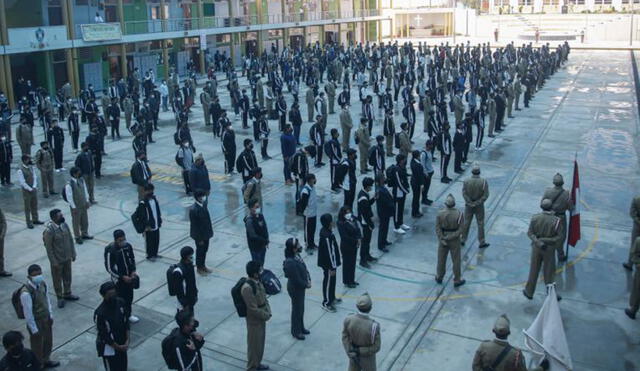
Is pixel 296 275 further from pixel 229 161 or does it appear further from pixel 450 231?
pixel 229 161

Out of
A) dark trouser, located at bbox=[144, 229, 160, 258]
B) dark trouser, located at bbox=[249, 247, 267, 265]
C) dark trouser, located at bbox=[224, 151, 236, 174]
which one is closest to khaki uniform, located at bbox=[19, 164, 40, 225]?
dark trouser, located at bbox=[144, 229, 160, 258]

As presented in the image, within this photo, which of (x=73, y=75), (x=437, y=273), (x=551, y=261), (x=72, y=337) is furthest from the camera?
(x=73, y=75)

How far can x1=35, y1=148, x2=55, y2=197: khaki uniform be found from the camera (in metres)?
15.5

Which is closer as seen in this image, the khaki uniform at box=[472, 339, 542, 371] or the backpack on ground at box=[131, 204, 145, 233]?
the khaki uniform at box=[472, 339, 542, 371]

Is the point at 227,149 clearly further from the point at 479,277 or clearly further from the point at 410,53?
the point at 410,53

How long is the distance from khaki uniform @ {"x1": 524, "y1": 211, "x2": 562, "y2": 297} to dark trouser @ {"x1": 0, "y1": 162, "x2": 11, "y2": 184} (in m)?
13.8

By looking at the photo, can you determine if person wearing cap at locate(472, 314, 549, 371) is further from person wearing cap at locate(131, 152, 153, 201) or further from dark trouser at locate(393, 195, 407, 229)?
person wearing cap at locate(131, 152, 153, 201)

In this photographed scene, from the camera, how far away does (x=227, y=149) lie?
17656mm

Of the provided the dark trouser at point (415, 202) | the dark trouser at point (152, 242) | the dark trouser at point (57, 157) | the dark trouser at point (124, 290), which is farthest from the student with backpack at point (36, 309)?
the dark trouser at point (57, 157)

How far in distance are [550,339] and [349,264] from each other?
416 cm

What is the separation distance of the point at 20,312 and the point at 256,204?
12.3 ft

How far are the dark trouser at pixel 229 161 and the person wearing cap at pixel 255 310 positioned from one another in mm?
9999

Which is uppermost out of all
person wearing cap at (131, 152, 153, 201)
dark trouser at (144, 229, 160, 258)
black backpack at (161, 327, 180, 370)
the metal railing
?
the metal railing

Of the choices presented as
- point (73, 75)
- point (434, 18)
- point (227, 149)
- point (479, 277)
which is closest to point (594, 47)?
point (434, 18)
